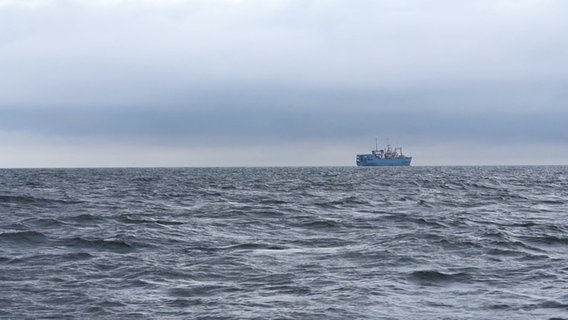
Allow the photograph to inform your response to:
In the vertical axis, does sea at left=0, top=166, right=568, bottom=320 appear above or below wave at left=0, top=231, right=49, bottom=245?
below

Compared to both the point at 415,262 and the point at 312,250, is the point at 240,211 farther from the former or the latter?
the point at 415,262

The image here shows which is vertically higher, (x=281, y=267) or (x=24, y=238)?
(x=24, y=238)

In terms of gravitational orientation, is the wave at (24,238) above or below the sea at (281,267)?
above

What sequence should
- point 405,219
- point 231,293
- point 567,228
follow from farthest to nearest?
point 405,219 → point 567,228 → point 231,293

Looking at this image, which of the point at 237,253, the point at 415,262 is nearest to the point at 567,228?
the point at 415,262

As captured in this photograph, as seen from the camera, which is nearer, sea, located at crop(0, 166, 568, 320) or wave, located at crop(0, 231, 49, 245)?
sea, located at crop(0, 166, 568, 320)

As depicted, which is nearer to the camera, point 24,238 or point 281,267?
point 281,267

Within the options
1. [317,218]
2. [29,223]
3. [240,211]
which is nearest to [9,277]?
[29,223]

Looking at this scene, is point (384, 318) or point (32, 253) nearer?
point (384, 318)

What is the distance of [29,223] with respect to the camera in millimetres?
23219

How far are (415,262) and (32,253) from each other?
9117 mm

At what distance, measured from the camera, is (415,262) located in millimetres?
15367

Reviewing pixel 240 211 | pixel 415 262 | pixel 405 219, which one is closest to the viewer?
pixel 415 262

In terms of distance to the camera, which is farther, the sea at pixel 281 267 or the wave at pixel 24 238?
the wave at pixel 24 238
